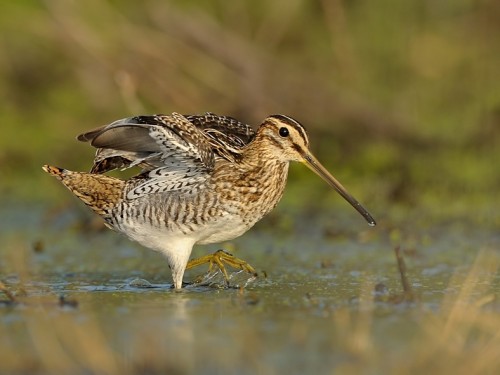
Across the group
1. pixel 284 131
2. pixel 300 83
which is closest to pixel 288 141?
pixel 284 131

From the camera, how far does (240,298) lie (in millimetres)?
6902

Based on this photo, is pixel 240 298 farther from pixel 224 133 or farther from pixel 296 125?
pixel 224 133

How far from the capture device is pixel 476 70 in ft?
43.9

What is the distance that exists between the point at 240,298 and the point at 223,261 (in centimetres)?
105

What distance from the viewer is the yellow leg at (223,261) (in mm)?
7641

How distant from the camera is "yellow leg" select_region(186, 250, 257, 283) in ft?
25.1

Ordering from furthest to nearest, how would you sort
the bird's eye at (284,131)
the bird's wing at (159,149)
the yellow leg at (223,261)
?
the yellow leg at (223,261) → the bird's eye at (284,131) → the bird's wing at (159,149)

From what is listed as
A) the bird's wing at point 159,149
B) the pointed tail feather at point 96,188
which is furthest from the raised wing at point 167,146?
the pointed tail feather at point 96,188

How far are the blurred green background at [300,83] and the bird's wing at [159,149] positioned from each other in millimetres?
2022

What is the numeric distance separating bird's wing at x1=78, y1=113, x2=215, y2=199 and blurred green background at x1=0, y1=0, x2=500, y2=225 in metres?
2.02

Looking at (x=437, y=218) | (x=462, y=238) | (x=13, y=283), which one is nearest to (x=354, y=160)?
(x=437, y=218)

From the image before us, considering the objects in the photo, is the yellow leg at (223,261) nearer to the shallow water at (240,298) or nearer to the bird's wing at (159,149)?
the shallow water at (240,298)

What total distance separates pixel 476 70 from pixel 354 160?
291cm

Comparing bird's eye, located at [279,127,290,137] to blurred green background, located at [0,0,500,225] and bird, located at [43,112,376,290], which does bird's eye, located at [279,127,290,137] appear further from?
blurred green background, located at [0,0,500,225]
